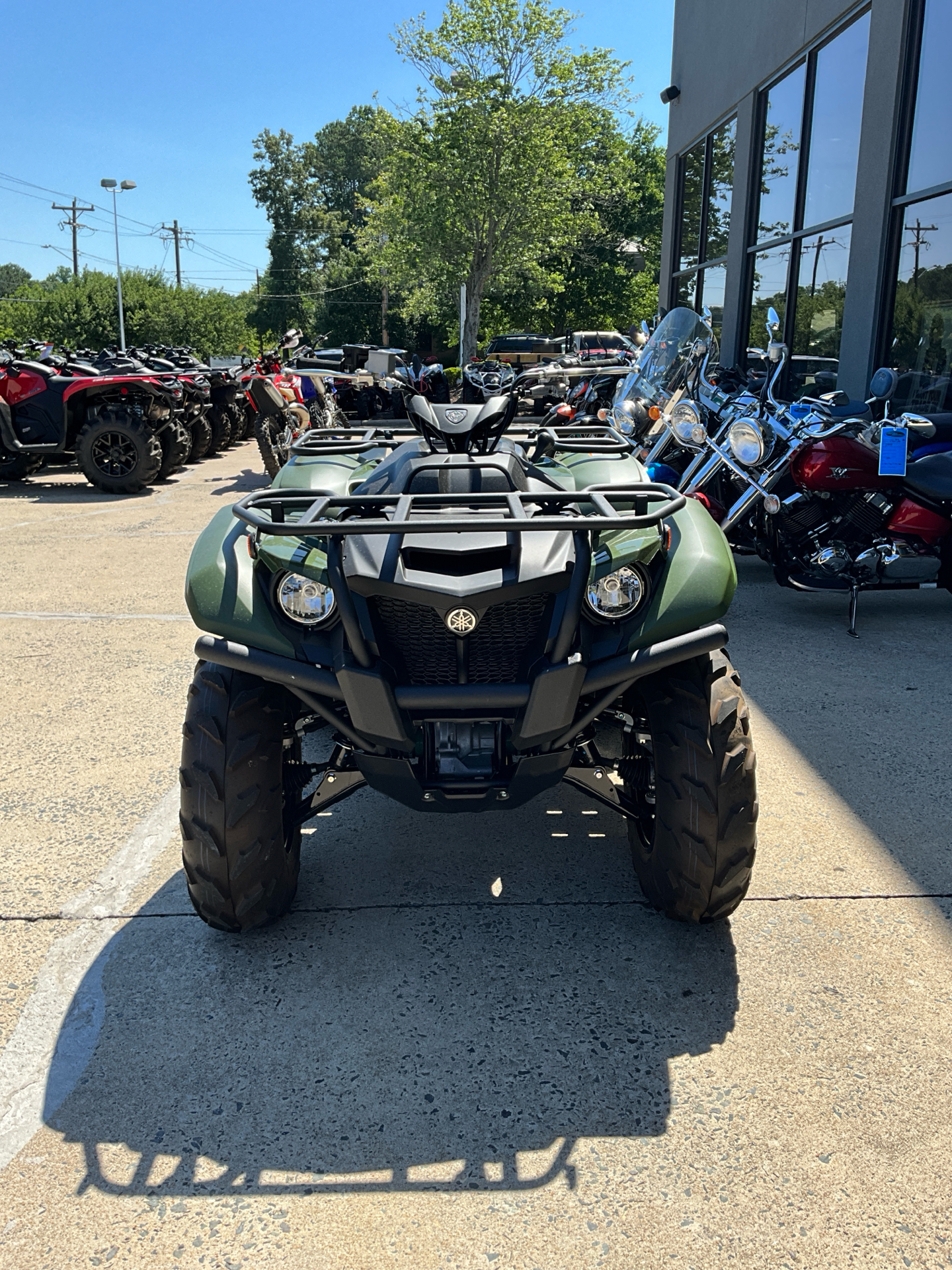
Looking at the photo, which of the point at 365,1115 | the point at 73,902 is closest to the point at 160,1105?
the point at 365,1115

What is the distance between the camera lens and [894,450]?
5879 mm

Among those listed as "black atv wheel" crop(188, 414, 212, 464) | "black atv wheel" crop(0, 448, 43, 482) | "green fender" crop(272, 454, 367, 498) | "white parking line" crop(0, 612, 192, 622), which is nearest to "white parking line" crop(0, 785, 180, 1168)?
"green fender" crop(272, 454, 367, 498)

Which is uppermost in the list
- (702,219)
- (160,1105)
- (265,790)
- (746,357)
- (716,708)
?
(702,219)

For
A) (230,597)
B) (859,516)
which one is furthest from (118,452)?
(230,597)

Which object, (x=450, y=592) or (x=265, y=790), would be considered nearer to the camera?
(x=450, y=592)

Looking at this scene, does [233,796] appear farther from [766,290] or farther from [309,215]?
[309,215]

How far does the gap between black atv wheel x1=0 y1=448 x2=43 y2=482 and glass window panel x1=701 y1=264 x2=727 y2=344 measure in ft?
28.7

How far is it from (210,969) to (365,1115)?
2.38 ft

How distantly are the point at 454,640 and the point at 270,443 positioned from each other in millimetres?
9870

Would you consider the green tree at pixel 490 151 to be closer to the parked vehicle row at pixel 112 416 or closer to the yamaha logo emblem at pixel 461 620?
the parked vehicle row at pixel 112 416

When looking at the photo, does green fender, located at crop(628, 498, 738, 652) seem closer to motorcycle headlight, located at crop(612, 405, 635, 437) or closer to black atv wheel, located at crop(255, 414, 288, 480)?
motorcycle headlight, located at crop(612, 405, 635, 437)

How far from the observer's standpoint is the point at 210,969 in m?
2.76

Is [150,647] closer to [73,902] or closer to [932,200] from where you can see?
[73,902]

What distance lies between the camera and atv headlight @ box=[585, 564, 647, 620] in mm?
2637
